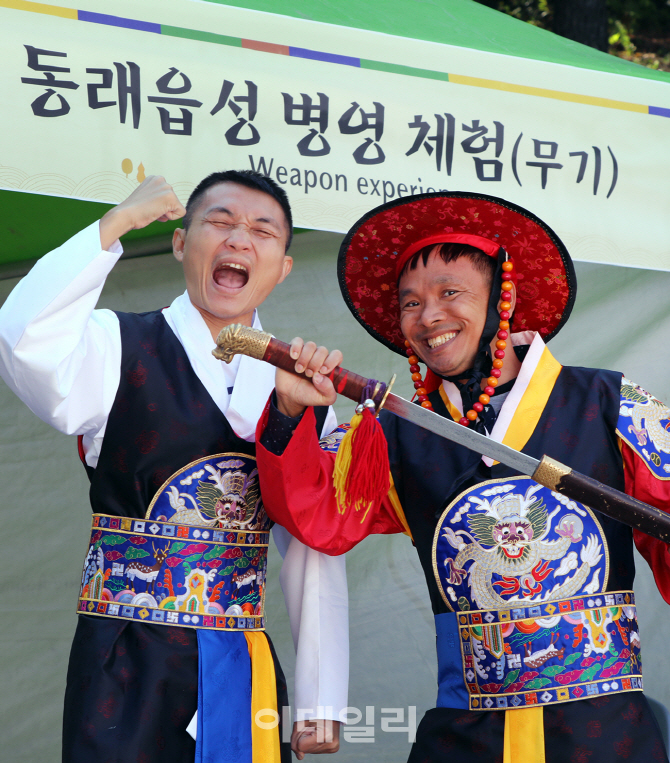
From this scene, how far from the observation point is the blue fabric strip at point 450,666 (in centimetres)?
194

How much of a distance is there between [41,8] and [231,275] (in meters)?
0.76

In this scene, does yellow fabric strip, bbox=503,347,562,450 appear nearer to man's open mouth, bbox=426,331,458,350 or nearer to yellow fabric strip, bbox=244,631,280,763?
man's open mouth, bbox=426,331,458,350

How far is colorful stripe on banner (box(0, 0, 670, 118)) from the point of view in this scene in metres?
2.12

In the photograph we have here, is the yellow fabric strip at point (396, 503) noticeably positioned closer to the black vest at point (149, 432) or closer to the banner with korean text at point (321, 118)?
the black vest at point (149, 432)

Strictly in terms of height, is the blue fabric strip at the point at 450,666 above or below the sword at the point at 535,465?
below

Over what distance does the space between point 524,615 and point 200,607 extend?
70 cm

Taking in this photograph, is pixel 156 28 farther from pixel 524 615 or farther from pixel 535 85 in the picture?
pixel 524 615

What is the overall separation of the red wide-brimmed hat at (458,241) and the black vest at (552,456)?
0.25m

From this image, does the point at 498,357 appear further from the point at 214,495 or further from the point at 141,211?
the point at 141,211

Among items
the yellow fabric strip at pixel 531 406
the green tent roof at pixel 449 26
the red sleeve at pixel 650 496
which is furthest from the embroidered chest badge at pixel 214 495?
the green tent roof at pixel 449 26

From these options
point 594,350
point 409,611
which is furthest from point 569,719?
point 594,350

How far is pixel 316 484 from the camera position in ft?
6.57

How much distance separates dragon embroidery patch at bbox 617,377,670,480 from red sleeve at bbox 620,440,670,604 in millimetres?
16

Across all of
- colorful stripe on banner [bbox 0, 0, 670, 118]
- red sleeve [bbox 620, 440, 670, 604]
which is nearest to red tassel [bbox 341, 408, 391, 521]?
red sleeve [bbox 620, 440, 670, 604]
